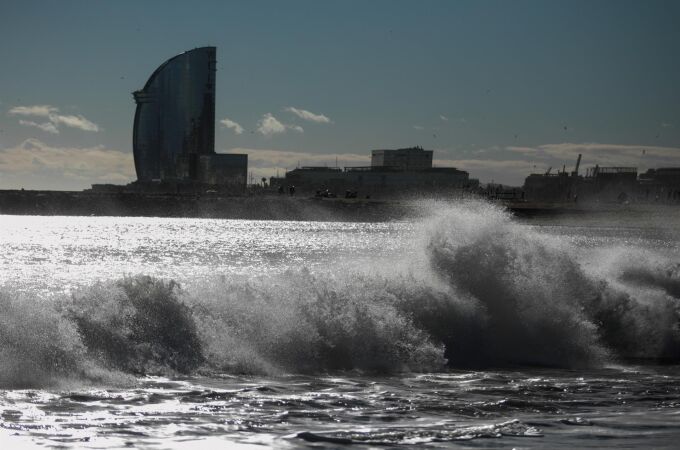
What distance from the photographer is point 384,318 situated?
67.9 ft

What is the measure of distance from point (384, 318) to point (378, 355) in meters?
1.80

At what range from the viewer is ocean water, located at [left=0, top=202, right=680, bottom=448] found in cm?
1327

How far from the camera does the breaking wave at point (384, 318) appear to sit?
1725 cm

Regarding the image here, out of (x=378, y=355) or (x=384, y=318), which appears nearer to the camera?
(x=378, y=355)

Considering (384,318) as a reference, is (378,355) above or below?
below

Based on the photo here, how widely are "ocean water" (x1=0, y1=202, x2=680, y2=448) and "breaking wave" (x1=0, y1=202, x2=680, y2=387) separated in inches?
1.8

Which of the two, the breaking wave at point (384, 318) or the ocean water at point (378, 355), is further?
the breaking wave at point (384, 318)

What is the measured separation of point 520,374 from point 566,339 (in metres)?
3.78

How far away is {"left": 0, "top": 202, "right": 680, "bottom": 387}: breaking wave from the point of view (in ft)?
56.6

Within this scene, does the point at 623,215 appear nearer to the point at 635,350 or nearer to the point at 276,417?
the point at 635,350

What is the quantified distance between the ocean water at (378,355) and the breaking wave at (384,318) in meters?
0.05

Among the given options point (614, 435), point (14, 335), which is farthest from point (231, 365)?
point (614, 435)

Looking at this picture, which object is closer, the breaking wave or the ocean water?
the ocean water

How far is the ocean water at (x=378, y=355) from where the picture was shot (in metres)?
13.3
